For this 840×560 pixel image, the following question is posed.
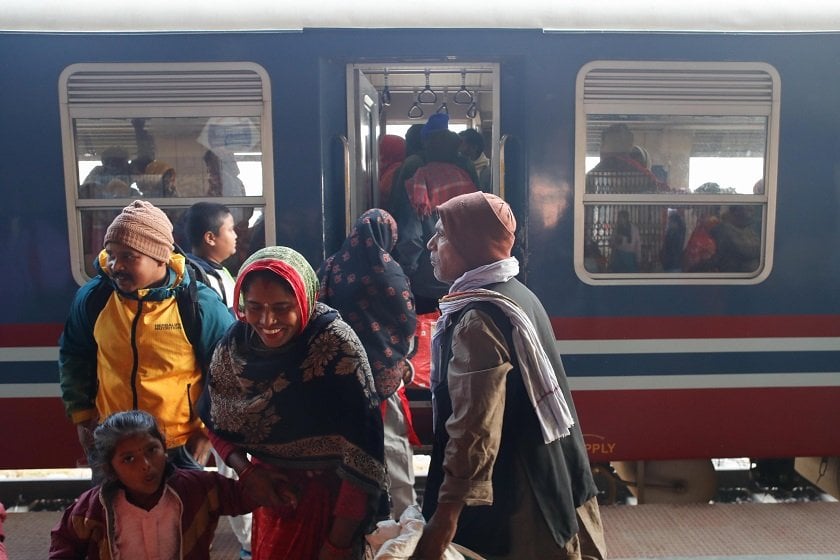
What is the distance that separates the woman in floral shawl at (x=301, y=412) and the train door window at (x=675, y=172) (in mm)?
2006

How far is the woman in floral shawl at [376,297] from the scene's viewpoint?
3.06 meters

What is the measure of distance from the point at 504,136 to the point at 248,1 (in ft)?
4.68

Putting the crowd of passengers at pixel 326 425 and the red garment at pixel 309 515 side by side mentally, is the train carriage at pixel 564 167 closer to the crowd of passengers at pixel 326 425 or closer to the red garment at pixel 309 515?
the crowd of passengers at pixel 326 425

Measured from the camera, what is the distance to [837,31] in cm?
357

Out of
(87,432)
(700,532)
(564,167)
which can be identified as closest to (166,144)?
(87,432)

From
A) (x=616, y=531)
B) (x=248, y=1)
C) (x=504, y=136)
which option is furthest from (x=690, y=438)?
(x=248, y=1)

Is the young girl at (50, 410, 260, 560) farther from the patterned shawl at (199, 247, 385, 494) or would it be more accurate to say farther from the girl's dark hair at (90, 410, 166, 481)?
the patterned shawl at (199, 247, 385, 494)

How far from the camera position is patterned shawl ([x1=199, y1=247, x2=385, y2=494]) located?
1861 mm

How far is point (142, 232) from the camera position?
2.38 m

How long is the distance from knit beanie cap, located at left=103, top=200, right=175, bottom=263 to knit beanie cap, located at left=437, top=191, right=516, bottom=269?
1.04m

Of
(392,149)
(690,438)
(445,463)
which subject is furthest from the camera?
(392,149)

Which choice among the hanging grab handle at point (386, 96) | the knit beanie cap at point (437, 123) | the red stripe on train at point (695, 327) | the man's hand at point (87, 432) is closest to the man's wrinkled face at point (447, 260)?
the man's hand at point (87, 432)

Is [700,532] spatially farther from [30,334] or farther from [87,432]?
[30,334]

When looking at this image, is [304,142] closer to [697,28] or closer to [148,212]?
[148,212]
